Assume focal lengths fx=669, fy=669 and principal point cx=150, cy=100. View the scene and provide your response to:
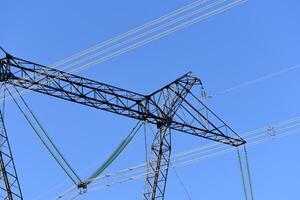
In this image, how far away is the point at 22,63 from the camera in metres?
39.0

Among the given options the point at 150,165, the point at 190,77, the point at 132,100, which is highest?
the point at 190,77

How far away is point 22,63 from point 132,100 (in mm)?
7410

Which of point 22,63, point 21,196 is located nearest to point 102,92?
point 22,63

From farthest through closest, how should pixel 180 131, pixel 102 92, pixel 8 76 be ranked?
pixel 180 131 → pixel 102 92 → pixel 8 76

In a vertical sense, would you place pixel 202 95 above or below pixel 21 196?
above

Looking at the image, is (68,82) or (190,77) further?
(190,77)

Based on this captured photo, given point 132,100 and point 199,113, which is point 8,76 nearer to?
point 132,100

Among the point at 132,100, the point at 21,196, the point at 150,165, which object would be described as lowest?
the point at 21,196

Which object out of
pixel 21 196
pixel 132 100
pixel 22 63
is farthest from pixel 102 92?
pixel 21 196

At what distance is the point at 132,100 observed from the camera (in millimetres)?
42219

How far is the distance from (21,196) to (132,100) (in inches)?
358

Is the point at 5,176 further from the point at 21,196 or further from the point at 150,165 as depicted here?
the point at 150,165

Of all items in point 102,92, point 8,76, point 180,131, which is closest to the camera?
point 8,76

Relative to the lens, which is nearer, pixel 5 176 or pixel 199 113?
pixel 5 176
